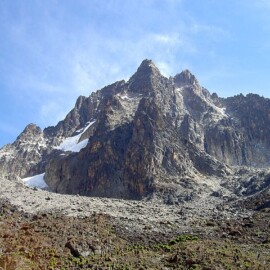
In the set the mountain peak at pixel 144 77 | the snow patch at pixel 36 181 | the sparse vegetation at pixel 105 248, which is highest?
the mountain peak at pixel 144 77

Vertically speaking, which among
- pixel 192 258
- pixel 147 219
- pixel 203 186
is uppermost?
pixel 203 186

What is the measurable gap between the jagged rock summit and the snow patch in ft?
6.79

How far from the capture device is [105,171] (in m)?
94.0

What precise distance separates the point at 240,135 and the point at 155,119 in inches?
1465

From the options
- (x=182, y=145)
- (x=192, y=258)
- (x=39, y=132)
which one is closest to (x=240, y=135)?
(x=182, y=145)

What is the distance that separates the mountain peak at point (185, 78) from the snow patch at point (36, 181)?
5819cm

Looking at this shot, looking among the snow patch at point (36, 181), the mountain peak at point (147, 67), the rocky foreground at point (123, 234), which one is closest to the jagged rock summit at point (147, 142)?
the mountain peak at point (147, 67)

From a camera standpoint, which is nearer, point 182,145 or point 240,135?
point 182,145

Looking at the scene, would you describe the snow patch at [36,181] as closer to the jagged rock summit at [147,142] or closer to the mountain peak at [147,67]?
the jagged rock summit at [147,142]

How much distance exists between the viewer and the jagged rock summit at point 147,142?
88.8 metres

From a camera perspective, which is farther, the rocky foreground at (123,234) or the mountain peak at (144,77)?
the mountain peak at (144,77)

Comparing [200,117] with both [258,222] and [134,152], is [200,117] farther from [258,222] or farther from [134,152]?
[258,222]

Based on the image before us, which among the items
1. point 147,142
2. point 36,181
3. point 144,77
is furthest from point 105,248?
point 144,77

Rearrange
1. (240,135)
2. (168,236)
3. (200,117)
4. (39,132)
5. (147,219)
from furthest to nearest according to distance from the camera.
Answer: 1. (39,132)
2. (200,117)
3. (240,135)
4. (147,219)
5. (168,236)
